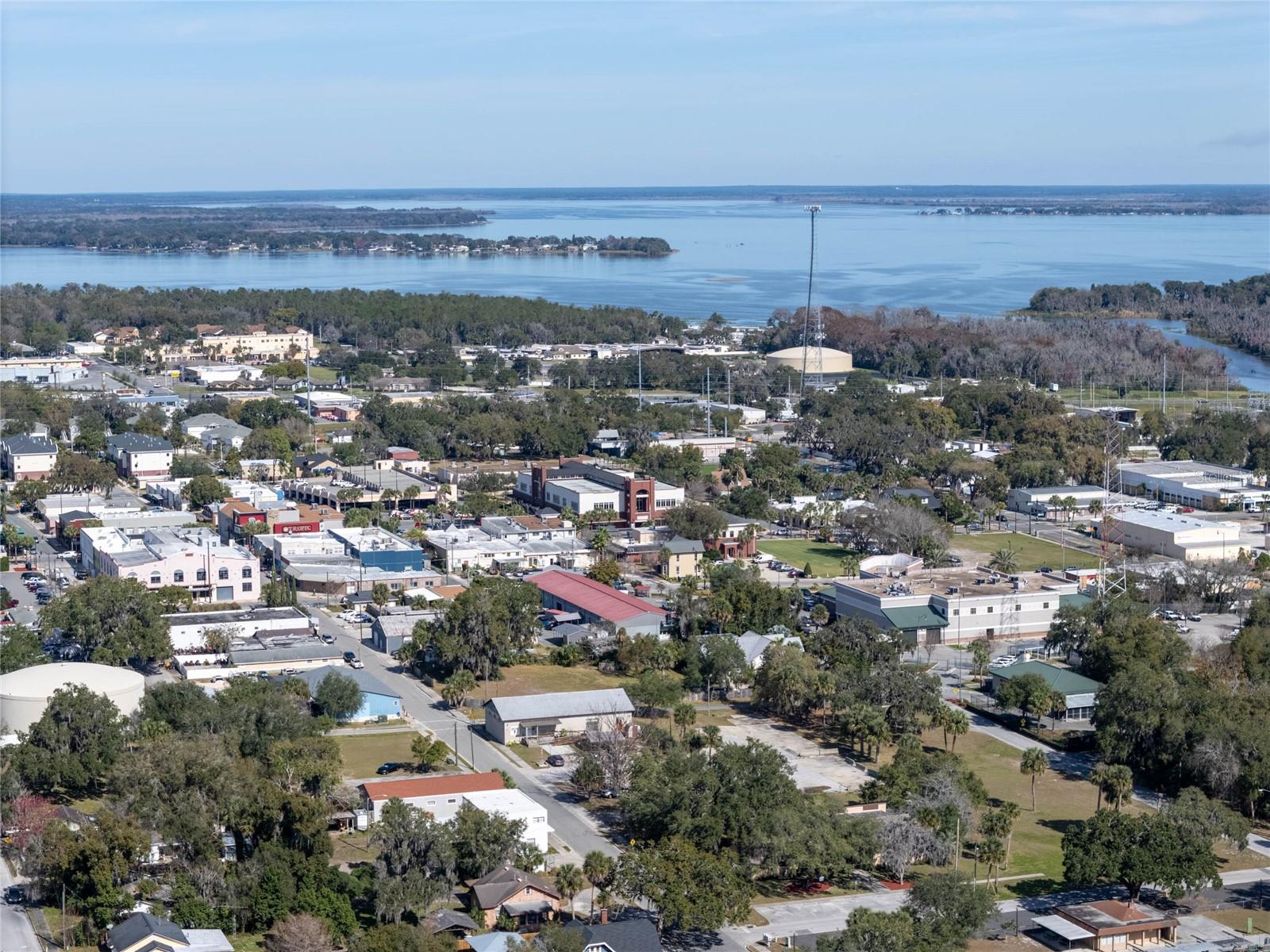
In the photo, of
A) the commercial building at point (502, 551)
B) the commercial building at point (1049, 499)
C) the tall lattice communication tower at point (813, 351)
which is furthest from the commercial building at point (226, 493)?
the tall lattice communication tower at point (813, 351)

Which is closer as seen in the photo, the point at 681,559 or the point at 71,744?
the point at 71,744

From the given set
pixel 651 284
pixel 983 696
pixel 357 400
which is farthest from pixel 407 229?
pixel 983 696

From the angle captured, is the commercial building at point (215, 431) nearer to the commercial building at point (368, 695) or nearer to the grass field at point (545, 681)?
the grass field at point (545, 681)

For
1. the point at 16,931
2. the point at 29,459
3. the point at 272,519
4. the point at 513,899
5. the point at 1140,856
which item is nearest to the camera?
the point at 16,931

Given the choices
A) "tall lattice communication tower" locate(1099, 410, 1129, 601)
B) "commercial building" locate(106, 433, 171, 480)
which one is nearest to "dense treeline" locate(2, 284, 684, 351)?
"commercial building" locate(106, 433, 171, 480)

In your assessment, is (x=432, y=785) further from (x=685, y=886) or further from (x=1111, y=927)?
(x=1111, y=927)

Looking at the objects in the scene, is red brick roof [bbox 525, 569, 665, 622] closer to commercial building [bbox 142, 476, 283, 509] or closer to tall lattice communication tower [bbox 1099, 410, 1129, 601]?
tall lattice communication tower [bbox 1099, 410, 1129, 601]

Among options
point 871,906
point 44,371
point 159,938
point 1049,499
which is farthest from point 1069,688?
point 44,371

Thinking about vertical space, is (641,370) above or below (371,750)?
above
